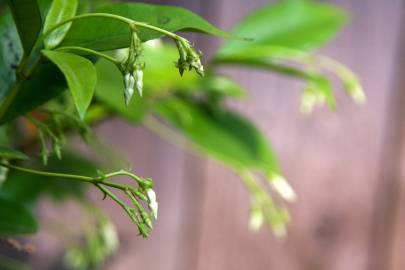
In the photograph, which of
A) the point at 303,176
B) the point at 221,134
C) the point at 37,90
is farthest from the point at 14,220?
the point at 303,176

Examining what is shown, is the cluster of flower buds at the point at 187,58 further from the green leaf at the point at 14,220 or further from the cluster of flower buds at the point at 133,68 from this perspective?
the green leaf at the point at 14,220

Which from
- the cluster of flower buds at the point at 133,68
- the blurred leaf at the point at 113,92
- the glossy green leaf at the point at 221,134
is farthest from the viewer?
the glossy green leaf at the point at 221,134

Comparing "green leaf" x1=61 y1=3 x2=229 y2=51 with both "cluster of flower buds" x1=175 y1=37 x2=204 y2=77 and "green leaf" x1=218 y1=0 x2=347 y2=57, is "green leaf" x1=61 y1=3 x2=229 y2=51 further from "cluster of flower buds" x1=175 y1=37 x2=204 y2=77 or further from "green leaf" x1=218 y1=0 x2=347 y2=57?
"green leaf" x1=218 y1=0 x2=347 y2=57

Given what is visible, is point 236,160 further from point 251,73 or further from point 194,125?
point 251,73

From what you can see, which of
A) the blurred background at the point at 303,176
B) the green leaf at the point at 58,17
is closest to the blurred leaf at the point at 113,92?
the green leaf at the point at 58,17

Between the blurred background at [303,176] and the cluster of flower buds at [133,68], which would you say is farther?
the blurred background at [303,176]

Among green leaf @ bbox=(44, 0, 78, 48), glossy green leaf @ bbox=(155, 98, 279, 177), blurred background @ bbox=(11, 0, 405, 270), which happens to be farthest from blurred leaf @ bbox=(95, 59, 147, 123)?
blurred background @ bbox=(11, 0, 405, 270)
